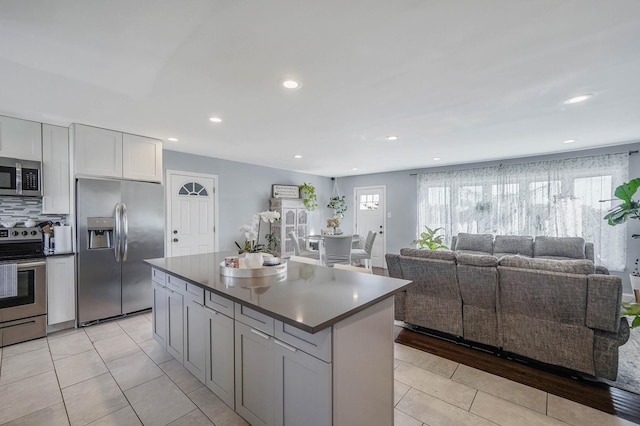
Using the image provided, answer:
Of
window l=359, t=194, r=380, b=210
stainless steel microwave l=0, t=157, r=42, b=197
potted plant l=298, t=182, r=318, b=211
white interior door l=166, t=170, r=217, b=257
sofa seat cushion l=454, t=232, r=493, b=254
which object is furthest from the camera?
window l=359, t=194, r=380, b=210

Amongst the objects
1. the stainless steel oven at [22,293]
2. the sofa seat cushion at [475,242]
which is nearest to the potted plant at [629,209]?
the sofa seat cushion at [475,242]

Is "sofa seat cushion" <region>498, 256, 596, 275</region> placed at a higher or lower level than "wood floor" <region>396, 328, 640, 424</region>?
higher

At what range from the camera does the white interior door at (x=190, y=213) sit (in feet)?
15.3

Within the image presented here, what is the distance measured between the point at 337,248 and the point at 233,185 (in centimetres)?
244

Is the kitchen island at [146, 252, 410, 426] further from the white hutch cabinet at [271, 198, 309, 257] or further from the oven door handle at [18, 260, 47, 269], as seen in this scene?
the white hutch cabinet at [271, 198, 309, 257]

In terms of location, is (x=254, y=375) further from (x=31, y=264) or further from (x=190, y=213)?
(x=190, y=213)

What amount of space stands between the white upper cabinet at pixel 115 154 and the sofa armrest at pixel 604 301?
4914 millimetres

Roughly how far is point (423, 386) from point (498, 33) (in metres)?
2.51

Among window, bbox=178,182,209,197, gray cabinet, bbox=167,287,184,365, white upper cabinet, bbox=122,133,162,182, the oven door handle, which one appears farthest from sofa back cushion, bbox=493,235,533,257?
A: the oven door handle

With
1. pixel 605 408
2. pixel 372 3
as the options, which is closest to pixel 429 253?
pixel 605 408

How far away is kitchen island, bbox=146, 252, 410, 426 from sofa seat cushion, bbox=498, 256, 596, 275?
1344mm

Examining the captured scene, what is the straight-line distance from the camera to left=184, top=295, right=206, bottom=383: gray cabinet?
2.05 meters

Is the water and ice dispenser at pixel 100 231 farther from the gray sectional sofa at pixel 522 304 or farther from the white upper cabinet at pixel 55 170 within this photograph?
the gray sectional sofa at pixel 522 304

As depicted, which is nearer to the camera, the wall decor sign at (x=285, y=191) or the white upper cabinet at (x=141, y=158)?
the white upper cabinet at (x=141, y=158)
